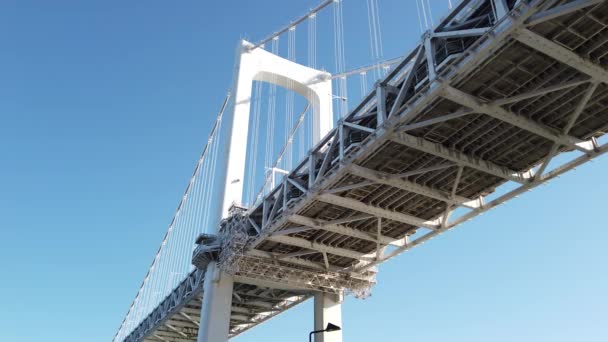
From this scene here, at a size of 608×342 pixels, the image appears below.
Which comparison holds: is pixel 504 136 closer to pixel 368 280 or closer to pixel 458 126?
pixel 458 126

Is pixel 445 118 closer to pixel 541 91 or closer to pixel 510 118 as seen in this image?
pixel 510 118

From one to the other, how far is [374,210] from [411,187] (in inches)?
82.2

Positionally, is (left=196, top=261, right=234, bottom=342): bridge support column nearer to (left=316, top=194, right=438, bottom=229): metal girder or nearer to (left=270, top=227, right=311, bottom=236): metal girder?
(left=270, top=227, right=311, bottom=236): metal girder

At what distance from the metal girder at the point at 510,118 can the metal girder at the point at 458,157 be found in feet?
7.04

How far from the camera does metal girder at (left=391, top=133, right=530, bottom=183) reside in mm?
15195

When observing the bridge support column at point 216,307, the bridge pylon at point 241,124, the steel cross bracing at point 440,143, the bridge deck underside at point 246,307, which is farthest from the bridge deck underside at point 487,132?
the bridge deck underside at point 246,307

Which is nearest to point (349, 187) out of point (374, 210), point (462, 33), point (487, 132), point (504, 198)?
point (374, 210)

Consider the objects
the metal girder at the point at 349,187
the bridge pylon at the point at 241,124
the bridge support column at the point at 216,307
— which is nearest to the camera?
the metal girder at the point at 349,187

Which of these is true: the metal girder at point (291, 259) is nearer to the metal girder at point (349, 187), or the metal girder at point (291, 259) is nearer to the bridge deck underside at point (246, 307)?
the bridge deck underside at point (246, 307)

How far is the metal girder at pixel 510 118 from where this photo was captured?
13000 mm

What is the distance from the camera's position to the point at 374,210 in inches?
771

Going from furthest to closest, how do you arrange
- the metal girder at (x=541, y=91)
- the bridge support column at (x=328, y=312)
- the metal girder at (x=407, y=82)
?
the bridge support column at (x=328, y=312), the metal girder at (x=407, y=82), the metal girder at (x=541, y=91)

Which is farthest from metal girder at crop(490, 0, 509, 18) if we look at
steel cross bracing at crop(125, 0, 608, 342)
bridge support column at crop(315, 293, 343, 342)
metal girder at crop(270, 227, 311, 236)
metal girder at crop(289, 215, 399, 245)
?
bridge support column at crop(315, 293, 343, 342)

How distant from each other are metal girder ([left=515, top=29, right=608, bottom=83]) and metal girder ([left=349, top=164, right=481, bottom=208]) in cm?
651
